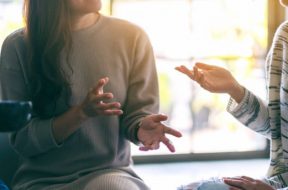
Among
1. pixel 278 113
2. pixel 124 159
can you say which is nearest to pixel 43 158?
pixel 124 159

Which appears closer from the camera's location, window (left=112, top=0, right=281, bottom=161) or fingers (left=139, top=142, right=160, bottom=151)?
fingers (left=139, top=142, right=160, bottom=151)

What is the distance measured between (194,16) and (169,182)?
817mm

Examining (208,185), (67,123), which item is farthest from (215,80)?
(67,123)

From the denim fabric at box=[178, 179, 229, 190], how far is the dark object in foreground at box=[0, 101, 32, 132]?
568mm

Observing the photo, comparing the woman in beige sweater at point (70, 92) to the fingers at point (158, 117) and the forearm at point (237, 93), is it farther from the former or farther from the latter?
the forearm at point (237, 93)

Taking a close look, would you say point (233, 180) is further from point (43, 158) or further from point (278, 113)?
point (43, 158)

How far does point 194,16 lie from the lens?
2.56 m

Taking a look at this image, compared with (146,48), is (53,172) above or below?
below

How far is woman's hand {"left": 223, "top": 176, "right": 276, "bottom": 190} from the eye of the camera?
1197mm

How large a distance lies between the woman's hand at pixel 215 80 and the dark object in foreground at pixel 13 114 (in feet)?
2.05

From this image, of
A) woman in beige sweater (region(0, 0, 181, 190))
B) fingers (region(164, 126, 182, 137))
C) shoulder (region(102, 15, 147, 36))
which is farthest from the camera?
shoulder (region(102, 15, 147, 36))

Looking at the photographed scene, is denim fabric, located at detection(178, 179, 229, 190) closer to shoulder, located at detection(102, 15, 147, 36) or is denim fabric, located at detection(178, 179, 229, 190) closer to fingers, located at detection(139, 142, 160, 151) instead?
fingers, located at detection(139, 142, 160, 151)

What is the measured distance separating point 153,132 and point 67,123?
8.6 inches

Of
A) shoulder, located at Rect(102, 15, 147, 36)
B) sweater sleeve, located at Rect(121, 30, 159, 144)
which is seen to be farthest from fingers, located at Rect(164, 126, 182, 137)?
shoulder, located at Rect(102, 15, 147, 36)
